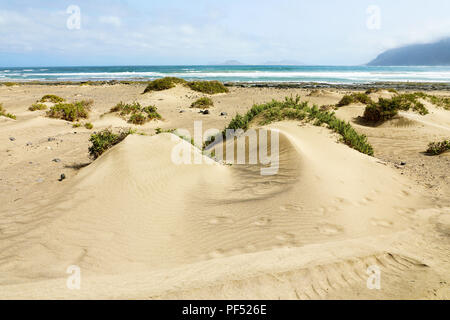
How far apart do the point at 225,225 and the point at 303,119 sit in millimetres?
5666

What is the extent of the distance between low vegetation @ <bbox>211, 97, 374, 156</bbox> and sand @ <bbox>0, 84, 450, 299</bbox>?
0.51 meters

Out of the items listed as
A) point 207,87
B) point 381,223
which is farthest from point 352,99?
point 381,223

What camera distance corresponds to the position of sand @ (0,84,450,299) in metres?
2.99

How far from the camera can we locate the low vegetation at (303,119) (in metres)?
8.30

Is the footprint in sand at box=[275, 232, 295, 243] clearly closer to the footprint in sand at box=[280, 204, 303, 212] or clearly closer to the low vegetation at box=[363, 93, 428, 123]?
the footprint in sand at box=[280, 204, 303, 212]

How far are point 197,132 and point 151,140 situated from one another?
178 inches

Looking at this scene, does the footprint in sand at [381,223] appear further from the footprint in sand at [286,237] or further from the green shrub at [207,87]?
the green shrub at [207,87]

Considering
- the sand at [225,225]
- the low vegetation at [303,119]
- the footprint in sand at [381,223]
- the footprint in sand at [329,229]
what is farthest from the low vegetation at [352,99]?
the footprint in sand at [329,229]

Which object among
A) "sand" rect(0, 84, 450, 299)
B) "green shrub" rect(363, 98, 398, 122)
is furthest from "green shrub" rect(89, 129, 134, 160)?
"green shrub" rect(363, 98, 398, 122)

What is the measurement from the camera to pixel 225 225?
4316 millimetres

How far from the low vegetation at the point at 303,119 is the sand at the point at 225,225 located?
1.68 feet

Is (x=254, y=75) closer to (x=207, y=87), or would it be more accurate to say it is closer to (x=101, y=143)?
(x=207, y=87)
